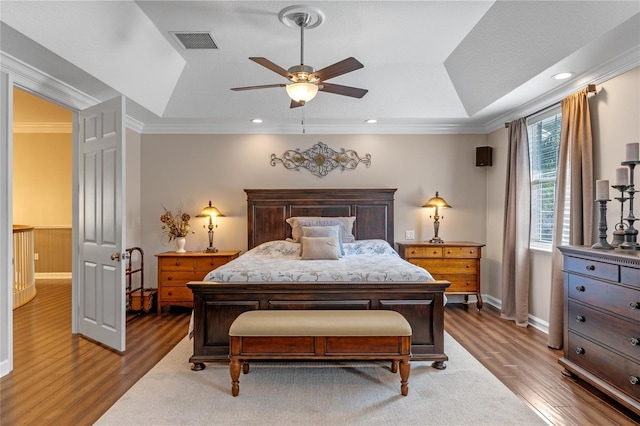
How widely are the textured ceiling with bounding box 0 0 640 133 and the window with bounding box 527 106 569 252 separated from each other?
0.24 m

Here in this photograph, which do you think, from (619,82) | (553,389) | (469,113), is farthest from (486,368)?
(469,113)

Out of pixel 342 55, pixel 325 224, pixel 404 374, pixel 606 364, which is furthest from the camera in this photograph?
pixel 325 224

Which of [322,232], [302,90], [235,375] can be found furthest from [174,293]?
[302,90]

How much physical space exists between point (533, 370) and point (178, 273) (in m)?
4.19

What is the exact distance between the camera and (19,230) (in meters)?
5.56

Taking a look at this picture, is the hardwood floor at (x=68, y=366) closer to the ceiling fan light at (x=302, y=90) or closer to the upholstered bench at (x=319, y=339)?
the upholstered bench at (x=319, y=339)

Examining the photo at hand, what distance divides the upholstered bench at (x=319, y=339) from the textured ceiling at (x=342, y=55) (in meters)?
2.62

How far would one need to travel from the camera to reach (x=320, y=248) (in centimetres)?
415

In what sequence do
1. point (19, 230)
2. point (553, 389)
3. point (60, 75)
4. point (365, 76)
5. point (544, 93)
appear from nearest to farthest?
point (553, 389) → point (60, 75) → point (544, 93) → point (365, 76) → point (19, 230)

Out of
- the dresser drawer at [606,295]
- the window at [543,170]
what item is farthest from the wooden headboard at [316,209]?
the dresser drawer at [606,295]

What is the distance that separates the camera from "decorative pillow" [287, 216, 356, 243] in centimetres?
497

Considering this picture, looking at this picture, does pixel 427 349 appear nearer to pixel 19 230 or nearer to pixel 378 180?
pixel 378 180

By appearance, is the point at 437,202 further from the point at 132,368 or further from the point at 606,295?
the point at 132,368

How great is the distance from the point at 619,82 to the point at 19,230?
7.59 meters
